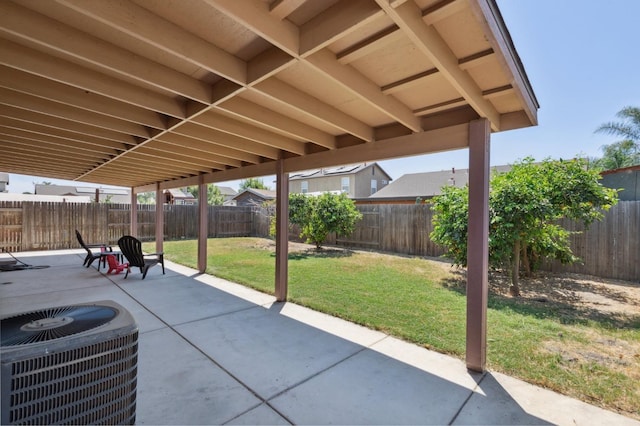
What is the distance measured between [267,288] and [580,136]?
1939 cm

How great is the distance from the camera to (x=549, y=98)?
9.76 metres

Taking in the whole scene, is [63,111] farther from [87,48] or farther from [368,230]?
[368,230]

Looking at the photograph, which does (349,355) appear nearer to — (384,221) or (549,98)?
(384,221)

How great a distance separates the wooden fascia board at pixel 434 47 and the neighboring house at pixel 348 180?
59.0 feet

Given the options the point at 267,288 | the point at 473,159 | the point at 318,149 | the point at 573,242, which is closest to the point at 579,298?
the point at 573,242

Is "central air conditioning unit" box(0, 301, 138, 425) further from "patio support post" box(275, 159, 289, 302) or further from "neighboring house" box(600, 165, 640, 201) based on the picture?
"neighboring house" box(600, 165, 640, 201)

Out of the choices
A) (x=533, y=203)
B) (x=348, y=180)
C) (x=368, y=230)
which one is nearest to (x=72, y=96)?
(x=533, y=203)

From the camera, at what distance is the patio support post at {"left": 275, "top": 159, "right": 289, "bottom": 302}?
16.3 feet

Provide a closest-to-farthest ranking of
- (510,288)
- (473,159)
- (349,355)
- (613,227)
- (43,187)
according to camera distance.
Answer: (473,159)
(349,355)
(510,288)
(613,227)
(43,187)

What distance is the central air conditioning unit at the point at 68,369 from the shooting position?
3.72 ft

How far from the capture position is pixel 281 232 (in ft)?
16.7

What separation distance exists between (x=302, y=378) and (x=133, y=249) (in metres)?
5.35

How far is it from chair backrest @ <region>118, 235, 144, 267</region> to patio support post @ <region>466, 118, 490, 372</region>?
6178 mm

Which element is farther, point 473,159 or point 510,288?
point 510,288
